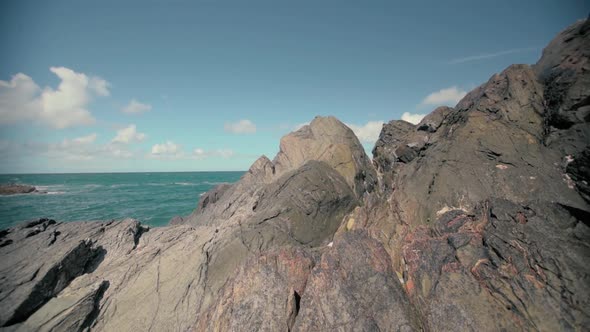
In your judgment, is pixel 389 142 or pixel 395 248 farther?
pixel 389 142

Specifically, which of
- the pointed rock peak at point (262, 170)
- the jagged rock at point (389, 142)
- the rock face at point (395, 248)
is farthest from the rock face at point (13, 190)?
the jagged rock at point (389, 142)

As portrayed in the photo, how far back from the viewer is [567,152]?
411 inches

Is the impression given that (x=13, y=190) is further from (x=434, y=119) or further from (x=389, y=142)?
(x=434, y=119)

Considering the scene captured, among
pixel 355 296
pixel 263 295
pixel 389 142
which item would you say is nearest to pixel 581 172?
pixel 355 296

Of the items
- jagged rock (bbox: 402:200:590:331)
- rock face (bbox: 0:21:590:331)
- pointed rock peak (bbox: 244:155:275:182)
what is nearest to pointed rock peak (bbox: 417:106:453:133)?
rock face (bbox: 0:21:590:331)

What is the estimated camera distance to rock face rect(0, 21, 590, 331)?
22.9ft

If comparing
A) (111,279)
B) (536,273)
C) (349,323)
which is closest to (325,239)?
(349,323)

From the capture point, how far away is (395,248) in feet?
35.5

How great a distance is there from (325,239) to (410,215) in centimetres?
513

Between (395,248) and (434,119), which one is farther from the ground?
(434,119)

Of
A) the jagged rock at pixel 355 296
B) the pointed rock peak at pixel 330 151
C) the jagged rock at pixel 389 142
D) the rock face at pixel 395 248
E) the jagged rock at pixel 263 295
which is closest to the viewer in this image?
the rock face at pixel 395 248

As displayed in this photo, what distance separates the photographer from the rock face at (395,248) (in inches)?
275

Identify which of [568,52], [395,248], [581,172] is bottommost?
[395,248]

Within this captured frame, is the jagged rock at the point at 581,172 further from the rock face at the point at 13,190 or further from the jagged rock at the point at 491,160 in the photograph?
the rock face at the point at 13,190
